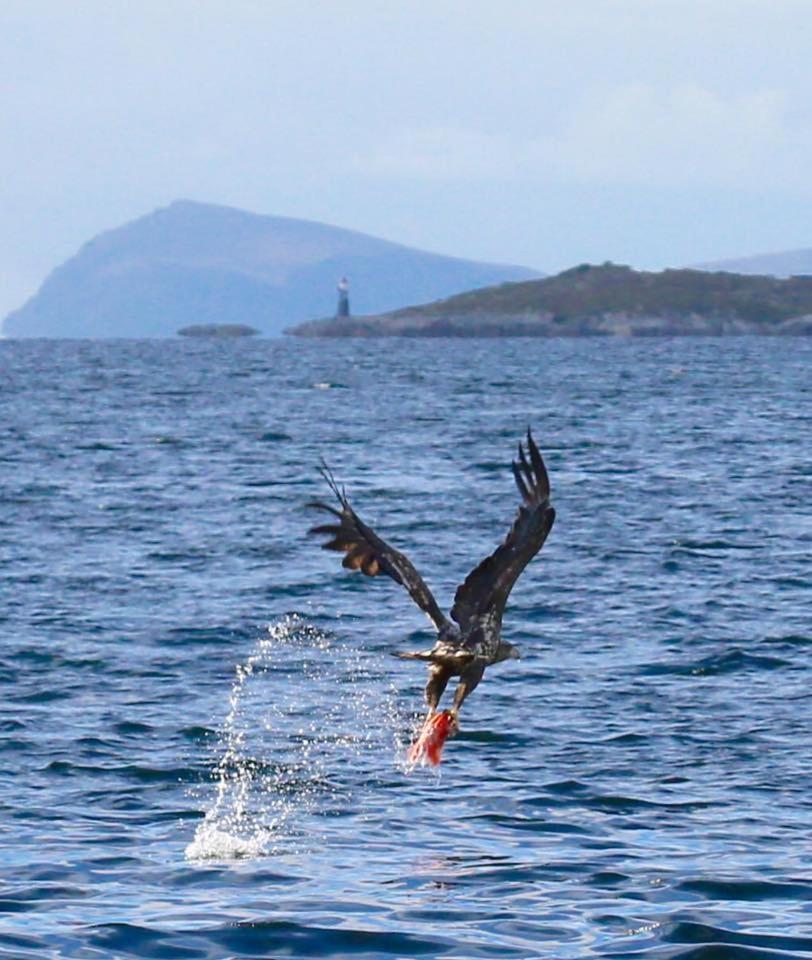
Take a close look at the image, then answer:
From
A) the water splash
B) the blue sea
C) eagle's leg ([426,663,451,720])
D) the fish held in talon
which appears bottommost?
the water splash

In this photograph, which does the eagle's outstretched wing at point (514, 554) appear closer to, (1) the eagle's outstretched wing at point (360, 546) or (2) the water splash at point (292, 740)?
(1) the eagle's outstretched wing at point (360, 546)

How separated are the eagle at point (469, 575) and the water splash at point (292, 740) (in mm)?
2439

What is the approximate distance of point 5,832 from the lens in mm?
16203

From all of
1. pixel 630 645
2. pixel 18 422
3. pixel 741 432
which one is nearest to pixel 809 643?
pixel 630 645

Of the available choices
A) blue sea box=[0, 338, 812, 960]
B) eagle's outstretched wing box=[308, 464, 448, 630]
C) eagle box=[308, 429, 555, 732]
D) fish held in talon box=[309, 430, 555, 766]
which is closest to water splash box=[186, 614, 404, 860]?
blue sea box=[0, 338, 812, 960]

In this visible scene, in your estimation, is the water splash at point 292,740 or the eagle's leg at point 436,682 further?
the water splash at point 292,740

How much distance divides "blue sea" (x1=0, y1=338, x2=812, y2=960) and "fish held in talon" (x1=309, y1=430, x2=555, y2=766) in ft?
4.42

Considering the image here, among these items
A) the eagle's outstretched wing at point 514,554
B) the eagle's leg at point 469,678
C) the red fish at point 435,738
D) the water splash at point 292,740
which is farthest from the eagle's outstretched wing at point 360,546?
the water splash at point 292,740

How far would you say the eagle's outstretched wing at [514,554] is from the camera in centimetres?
1408

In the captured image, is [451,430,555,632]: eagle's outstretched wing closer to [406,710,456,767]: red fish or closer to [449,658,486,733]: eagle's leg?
[449,658,486,733]: eagle's leg

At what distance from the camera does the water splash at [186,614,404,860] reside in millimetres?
16797

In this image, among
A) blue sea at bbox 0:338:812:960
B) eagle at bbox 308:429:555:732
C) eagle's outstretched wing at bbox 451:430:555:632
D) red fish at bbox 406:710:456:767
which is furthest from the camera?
red fish at bbox 406:710:456:767


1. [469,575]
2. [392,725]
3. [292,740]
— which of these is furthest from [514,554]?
[392,725]

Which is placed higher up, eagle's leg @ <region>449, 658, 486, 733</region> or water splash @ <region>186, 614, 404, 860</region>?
eagle's leg @ <region>449, 658, 486, 733</region>
